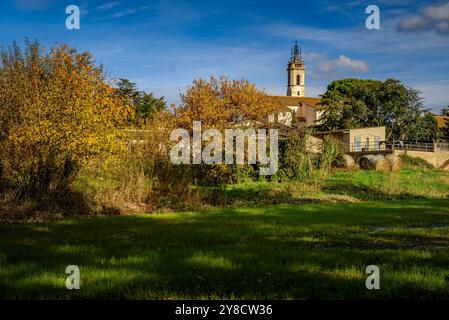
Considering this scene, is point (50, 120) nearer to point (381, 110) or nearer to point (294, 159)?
point (294, 159)

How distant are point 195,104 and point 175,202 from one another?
1215cm

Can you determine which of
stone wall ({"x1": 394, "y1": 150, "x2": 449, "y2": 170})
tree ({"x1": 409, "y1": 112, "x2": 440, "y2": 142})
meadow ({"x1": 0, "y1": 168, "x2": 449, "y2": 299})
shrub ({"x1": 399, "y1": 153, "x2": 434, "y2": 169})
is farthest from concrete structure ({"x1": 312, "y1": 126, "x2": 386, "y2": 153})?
meadow ({"x1": 0, "y1": 168, "x2": 449, "y2": 299})

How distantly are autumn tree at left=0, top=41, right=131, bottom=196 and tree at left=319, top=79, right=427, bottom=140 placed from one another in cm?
5784

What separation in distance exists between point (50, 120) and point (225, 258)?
39.1 feet

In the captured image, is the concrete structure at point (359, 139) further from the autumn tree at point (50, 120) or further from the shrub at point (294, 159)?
the autumn tree at point (50, 120)

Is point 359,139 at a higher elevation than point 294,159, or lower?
higher

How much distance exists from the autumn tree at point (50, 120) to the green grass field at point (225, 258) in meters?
3.17

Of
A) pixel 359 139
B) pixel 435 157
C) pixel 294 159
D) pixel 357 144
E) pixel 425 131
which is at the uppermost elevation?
pixel 425 131

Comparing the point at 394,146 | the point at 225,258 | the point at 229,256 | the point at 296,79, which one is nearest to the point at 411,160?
the point at 394,146

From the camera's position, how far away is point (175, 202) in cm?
1812

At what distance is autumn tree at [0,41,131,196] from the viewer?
15.6 m

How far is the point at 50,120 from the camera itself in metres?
17.8

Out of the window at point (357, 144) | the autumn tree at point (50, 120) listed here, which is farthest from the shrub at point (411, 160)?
the autumn tree at point (50, 120)
